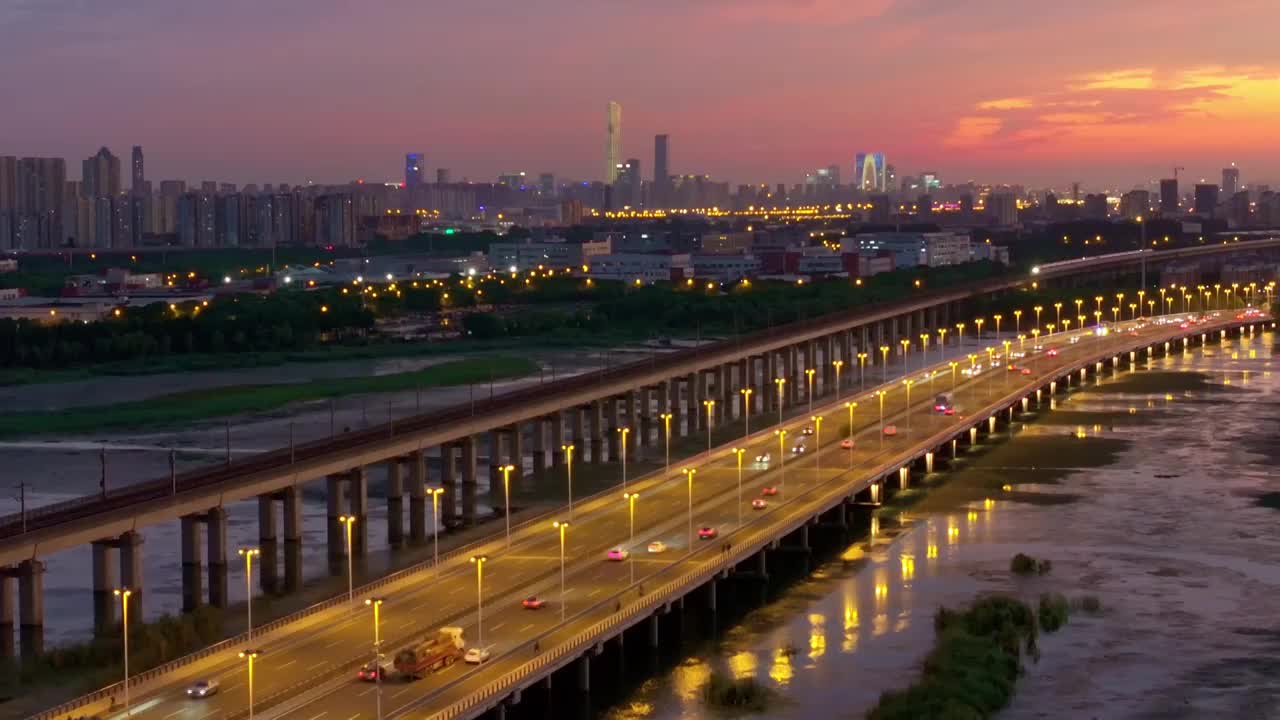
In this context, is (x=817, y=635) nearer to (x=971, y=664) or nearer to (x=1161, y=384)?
(x=971, y=664)

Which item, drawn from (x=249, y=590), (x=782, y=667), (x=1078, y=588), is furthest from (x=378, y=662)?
(x=1078, y=588)

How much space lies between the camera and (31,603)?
41844 millimetres

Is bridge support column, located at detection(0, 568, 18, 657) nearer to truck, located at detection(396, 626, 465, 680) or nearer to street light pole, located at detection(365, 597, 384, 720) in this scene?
street light pole, located at detection(365, 597, 384, 720)

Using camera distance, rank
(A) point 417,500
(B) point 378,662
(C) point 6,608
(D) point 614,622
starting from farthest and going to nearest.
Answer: (A) point 417,500, (C) point 6,608, (D) point 614,622, (B) point 378,662

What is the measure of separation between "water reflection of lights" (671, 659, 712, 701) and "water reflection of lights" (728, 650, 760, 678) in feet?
1.80

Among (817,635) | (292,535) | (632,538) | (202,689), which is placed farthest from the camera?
(292,535)

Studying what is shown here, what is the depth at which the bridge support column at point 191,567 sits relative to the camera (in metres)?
45.8

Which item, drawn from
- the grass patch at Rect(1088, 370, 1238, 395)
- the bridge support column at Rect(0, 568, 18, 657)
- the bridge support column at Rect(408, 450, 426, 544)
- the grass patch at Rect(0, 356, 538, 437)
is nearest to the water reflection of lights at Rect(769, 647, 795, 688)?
the bridge support column at Rect(408, 450, 426, 544)

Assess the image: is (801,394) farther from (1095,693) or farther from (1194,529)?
(1095,693)

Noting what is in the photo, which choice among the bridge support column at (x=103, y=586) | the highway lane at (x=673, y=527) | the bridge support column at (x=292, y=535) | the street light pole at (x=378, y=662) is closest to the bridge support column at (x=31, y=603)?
the bridge support column at (x=103, y=586)

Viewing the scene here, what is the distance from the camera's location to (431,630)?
38344mm

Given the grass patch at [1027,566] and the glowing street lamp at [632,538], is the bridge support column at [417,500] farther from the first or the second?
the grass patch at [1027,566]

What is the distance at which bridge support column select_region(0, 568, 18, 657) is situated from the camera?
41750mm

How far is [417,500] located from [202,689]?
23.9 m
